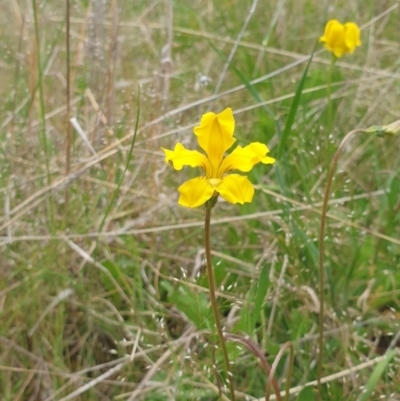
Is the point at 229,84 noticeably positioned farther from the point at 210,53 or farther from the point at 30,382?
the point at 30,382

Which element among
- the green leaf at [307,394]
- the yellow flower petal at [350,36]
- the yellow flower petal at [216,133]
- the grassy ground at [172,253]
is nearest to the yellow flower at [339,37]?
the yellow flower petal at [350,36]

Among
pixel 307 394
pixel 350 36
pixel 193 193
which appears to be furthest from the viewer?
pixel 350 36

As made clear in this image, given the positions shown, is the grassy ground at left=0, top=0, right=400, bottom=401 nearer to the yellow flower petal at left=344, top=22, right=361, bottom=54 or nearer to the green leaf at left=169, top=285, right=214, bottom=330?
the green leaf at left=169, top=285, right=214, bottom=330

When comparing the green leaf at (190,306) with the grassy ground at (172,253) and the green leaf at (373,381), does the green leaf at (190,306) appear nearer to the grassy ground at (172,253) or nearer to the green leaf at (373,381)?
the grassy ground at (172,253)

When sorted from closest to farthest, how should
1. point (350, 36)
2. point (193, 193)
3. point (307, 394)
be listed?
point (193, 193)
point (307, 394)
point (350, 36)

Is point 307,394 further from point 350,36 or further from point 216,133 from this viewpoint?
point 350,36

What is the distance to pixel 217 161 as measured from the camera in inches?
24.2

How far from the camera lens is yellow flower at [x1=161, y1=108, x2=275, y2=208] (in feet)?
1.86

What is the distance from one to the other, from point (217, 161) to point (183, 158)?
45mm

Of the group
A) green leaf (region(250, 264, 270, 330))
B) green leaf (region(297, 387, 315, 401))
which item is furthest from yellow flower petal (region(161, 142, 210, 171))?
green leaf (region(297, 387, 315, 401))

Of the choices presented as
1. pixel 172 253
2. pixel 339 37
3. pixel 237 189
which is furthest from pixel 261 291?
pixel 339 37

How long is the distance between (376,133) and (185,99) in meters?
0.77

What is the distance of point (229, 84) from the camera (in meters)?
1.62

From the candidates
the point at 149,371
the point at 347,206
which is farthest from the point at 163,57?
the point at 149,371
